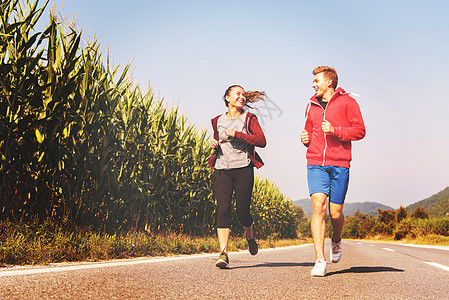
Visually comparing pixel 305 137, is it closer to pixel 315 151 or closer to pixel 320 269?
pixel 315 151

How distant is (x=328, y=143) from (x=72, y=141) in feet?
13.1

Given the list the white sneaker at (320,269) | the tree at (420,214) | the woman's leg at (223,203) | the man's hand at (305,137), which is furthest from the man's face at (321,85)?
the tree at (420,214)

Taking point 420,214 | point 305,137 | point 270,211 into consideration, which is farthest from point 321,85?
point 420,214

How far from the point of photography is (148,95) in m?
9.71

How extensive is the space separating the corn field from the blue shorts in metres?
3.37

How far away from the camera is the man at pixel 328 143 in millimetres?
4250

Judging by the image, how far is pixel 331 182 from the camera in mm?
4336

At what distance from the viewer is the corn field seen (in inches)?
221

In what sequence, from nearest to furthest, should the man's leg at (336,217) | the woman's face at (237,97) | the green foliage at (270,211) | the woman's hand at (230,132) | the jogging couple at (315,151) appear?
the jogging couple at (315,151) < the man's leg at (336,217) < the woman's hand at (230,132) < the woman's face at (237,97) < the green foliage at (270,211)

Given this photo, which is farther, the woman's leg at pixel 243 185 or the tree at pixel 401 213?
the tree at pixel 401 213

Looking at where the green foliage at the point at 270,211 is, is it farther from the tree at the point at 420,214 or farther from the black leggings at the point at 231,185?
the black leggings at the point at 231,185

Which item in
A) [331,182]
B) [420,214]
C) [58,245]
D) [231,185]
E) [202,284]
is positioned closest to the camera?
[202,284]

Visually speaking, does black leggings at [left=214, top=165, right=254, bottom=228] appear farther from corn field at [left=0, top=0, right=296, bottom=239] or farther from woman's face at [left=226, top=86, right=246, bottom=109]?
corn field at [left=0, top=0, right=296, bottom=239]

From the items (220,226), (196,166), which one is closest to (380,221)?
(196,166)
